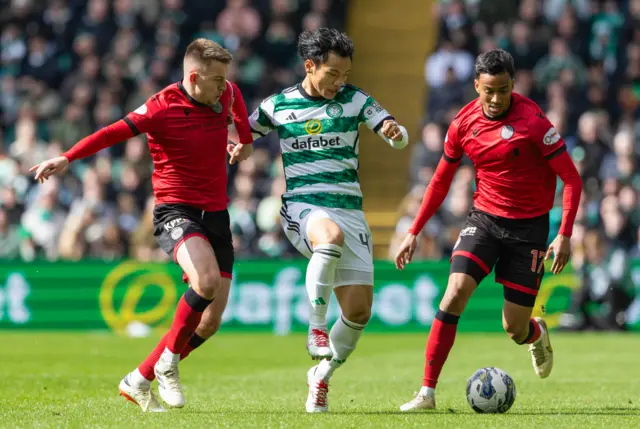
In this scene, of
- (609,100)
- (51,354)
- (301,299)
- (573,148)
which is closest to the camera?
(51,354)

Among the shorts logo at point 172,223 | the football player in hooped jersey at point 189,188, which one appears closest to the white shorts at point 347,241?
the football player in hooped jersey at point 189,188

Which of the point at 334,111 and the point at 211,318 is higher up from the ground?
the point at 334,111

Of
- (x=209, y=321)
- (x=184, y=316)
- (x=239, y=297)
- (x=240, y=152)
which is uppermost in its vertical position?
(x=240, y=152)

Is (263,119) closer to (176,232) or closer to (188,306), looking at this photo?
(176,232)

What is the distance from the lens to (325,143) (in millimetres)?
8422

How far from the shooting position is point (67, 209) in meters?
20.0

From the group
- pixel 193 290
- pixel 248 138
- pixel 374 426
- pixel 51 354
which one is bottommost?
pixel 51 354

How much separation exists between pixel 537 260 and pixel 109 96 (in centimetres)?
1395

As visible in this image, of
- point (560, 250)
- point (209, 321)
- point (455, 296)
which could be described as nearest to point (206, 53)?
point (209, 321)

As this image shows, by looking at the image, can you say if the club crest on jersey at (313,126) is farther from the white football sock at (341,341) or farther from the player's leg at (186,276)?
the white football sock at (341,341)

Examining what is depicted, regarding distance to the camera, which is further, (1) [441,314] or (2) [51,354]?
(2) [51,354]

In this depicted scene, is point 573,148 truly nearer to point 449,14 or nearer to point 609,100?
point 609,100

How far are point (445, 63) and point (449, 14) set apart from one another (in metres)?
1.11

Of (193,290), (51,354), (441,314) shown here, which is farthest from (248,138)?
(51,354)
